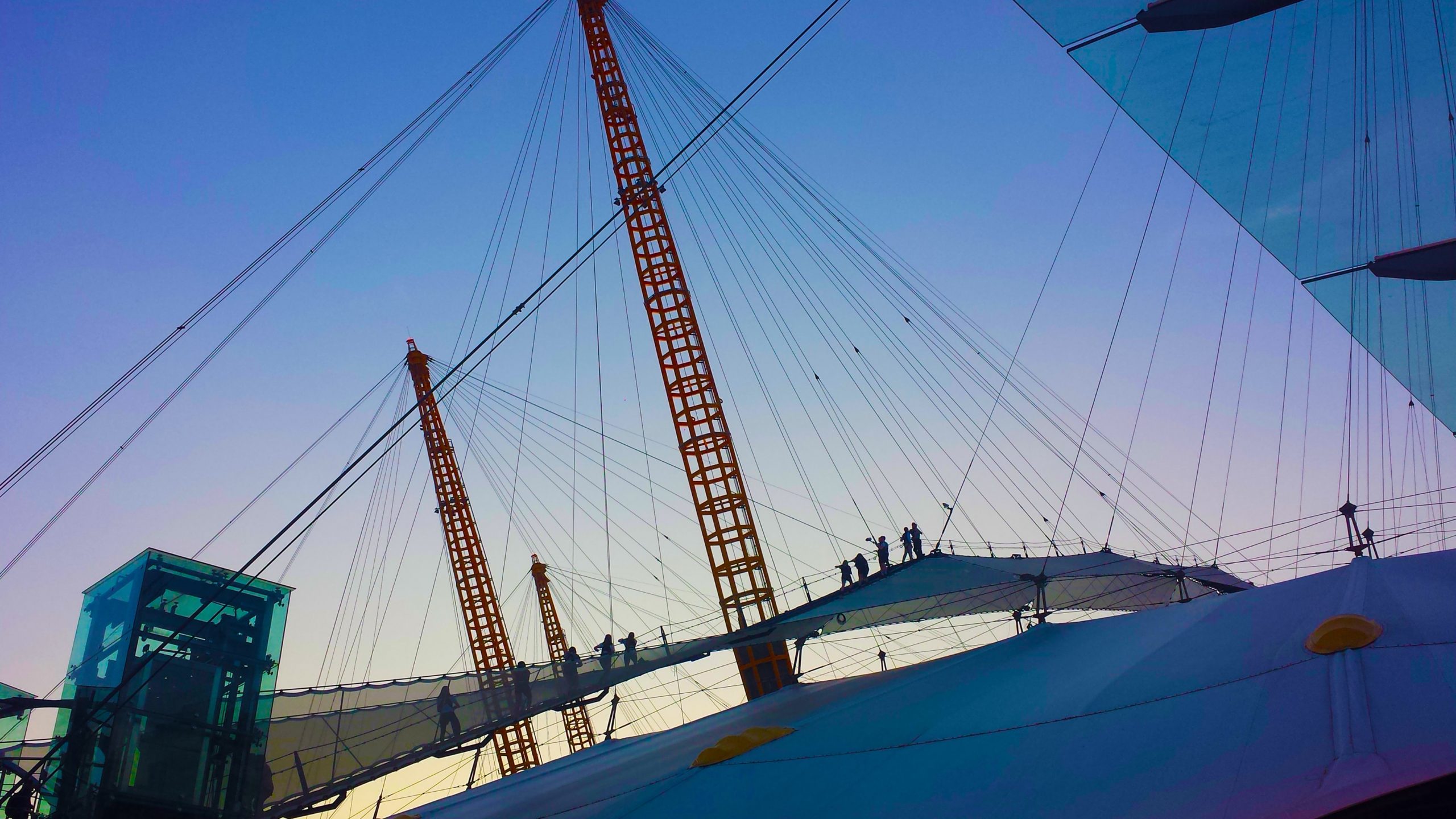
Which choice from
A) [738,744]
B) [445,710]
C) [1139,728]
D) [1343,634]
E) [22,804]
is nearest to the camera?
[1139,728]

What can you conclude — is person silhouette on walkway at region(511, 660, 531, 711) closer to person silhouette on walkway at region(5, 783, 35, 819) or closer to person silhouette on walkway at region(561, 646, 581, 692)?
person silhouette on walkway at region(561, 646, 581, 692)

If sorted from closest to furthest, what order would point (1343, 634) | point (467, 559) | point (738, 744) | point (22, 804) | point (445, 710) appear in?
point (1343, 634) → point (22, 804) → point (738, 744) → point (445, 710) → point (467, 559)

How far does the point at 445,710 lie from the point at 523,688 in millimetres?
1609

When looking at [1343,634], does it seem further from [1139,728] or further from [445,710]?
[445,710]

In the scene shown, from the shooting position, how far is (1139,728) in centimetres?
988

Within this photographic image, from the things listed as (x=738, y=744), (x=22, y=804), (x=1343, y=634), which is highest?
(x=22, y=804)

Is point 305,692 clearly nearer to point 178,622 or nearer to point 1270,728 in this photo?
point 178,622

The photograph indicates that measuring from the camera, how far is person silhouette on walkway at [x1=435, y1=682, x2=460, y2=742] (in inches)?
710

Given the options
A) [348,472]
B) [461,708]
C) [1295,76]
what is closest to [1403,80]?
[1295,76]

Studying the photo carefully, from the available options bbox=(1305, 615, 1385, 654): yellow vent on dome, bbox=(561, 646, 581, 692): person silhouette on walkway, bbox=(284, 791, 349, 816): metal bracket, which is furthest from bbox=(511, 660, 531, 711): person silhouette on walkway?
bbox=(1305, 615, 1385, 654): yellow vent on dome

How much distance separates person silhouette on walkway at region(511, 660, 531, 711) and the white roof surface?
1.92 m

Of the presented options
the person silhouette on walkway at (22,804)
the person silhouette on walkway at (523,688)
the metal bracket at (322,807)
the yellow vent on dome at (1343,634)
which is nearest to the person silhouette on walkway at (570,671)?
the person silhouette on walkway at (523,688)

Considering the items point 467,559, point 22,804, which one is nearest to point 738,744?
point 22,804

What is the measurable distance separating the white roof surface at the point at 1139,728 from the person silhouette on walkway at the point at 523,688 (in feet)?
6.31
